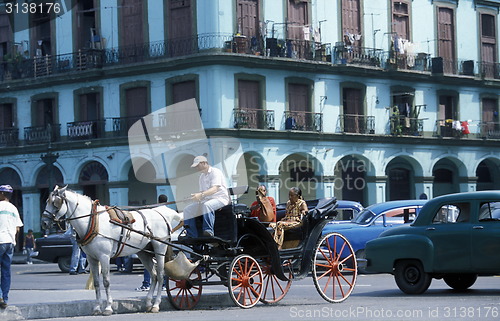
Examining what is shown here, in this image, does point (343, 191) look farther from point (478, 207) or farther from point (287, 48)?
point (478, 207)

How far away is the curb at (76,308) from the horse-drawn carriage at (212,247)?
0.22 metres

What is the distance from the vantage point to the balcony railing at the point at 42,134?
44.4 meters

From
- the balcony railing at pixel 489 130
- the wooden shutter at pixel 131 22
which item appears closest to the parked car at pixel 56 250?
the wooden shutter at pixel 131 22

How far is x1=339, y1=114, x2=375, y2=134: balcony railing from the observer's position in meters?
44.5

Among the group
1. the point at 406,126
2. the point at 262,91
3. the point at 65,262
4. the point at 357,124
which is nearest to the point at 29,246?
the point at 262,91

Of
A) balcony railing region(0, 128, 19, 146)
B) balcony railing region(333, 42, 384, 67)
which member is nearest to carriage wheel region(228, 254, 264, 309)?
balcony railing region(333, 42, 384, 67)

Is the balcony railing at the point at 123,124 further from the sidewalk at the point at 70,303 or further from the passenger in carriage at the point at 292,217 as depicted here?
the passenger in carriage at the point at 292,217

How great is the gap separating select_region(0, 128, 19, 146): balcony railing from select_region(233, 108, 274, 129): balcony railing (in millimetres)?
11132

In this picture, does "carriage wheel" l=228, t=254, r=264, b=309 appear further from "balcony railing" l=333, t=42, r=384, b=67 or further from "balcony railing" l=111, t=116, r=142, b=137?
"balcony railing" l=333, t=42, r=384, b=67

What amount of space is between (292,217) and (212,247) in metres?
1.57

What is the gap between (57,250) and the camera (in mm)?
29250

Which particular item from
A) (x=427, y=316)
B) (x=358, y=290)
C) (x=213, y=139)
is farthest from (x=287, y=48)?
(x=427, y=316)

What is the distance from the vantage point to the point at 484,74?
4919 centimetres

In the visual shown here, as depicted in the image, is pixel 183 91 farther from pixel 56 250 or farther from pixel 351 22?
pixel 56 250
